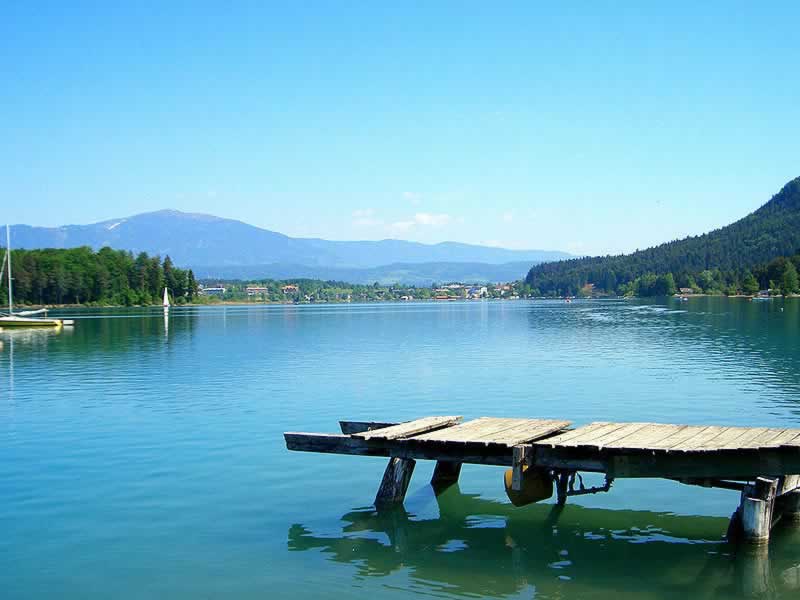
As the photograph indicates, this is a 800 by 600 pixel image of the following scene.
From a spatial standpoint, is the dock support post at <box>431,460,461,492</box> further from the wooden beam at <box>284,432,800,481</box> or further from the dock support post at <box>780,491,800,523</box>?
the dock support post at <box>780,491,800,523</box>

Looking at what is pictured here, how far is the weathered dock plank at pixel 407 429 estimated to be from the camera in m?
16.2

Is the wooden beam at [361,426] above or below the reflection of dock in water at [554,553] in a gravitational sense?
above

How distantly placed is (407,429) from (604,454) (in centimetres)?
421

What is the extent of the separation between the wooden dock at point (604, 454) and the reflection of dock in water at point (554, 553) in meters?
0.67

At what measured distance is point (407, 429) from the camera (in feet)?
55.8

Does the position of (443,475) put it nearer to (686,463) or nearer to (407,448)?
(407,448)

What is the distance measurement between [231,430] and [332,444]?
35.5 feet

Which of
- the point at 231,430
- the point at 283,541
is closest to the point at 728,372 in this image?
the point at 231,430

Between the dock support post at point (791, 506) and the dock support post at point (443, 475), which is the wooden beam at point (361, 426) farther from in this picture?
the dock support post at point (791, 506)

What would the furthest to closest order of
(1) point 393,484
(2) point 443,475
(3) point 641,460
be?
(2) point 443,475 < (1) point 393,484 < (3) point 641,460

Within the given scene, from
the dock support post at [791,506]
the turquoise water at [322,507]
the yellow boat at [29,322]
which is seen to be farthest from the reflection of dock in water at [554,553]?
the yellow boat at [29,322]

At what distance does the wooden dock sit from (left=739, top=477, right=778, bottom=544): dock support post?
0.05ft

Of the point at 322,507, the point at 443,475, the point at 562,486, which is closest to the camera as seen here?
the point at 562,486

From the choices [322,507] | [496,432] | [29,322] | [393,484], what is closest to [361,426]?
[393,484]
